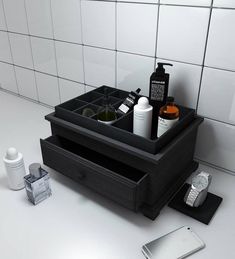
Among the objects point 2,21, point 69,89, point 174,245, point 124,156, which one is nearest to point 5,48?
point 2,21

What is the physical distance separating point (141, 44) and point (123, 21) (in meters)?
0.10

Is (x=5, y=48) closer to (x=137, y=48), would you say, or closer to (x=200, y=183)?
(x=137, y=48)

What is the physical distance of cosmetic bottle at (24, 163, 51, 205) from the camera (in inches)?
30.9

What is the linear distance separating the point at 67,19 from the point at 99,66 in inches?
8.9

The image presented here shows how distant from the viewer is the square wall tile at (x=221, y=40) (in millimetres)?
777

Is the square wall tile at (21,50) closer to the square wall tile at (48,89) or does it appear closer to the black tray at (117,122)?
the square wall tile at (48,89)

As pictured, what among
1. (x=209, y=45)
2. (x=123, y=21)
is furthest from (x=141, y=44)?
(x=209, y=45)

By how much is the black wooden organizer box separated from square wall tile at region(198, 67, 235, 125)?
0.19 ft

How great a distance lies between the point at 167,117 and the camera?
0.80 metres

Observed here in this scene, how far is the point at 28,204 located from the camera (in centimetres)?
82

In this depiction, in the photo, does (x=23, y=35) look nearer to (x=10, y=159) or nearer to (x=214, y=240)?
(x=10, y=159)

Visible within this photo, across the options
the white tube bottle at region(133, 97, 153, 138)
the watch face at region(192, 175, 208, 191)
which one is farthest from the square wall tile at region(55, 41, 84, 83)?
the watch face at region(192, 175, 208, 191)

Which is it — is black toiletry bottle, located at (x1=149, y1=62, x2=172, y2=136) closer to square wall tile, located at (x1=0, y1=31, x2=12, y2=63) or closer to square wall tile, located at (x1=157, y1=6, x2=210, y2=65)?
square wall tile, located at (x1=157, y1=6, x2=210, y2=65)

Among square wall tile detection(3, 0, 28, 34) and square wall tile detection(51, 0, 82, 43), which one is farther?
square wall tile detection(3, 0, 28, 34)
